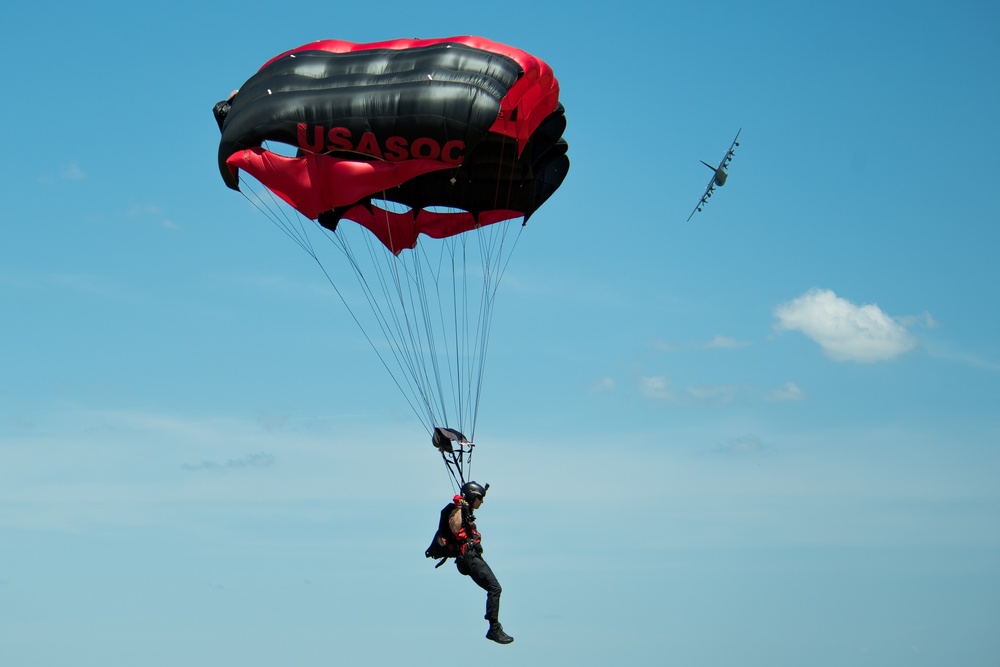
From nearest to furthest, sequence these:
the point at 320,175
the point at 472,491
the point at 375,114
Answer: the point at 472,491, the point at 375,114, the point at 320,175

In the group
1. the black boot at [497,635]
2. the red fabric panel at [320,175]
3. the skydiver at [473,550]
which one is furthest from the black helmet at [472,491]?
the red fabric panel at [320,175]

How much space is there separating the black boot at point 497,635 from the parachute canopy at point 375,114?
7254 millimetres

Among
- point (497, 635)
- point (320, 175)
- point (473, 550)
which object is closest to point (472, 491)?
point (473, 550)

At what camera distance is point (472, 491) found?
67.3 feet

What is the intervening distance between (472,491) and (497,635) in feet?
7.68

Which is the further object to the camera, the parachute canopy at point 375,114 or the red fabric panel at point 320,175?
the red fabric panel at point 320,175

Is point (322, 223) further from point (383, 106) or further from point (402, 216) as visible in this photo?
point (383, 106)

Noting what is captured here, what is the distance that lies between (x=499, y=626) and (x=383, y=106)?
848cm

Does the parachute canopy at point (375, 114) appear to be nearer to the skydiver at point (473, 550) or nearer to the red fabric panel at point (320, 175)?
the red fabric panel at point (320, 175)

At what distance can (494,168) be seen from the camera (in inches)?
943

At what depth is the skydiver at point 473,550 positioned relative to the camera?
20.5 m

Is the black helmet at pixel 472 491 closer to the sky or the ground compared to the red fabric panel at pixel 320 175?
closer to the ground

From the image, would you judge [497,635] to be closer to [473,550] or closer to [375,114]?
[473,550]

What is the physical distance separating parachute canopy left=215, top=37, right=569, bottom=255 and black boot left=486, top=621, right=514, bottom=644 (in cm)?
725
